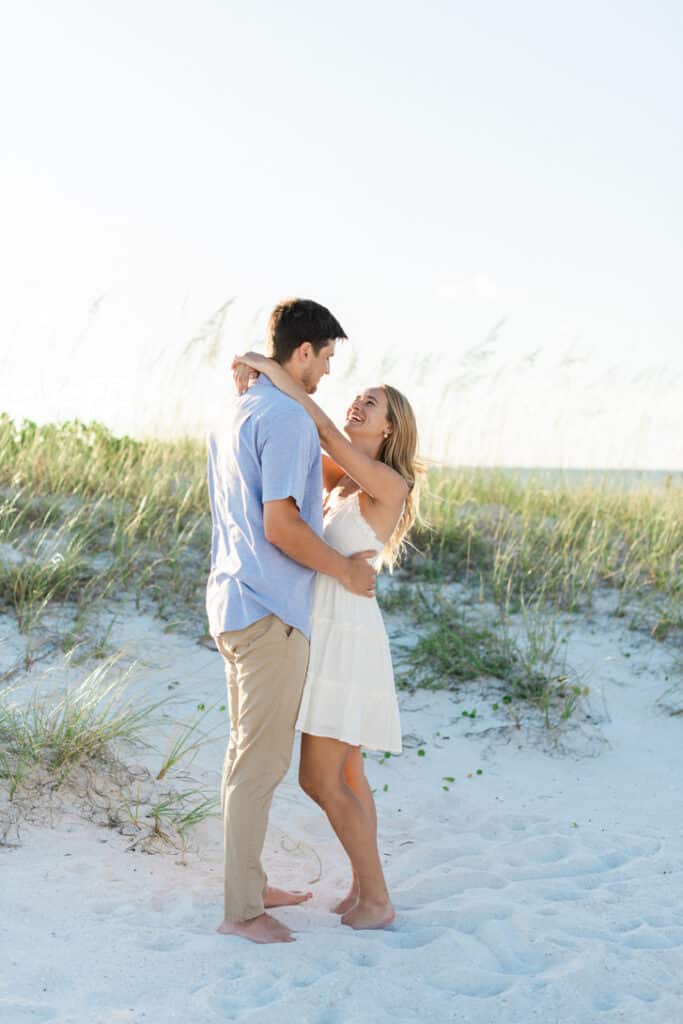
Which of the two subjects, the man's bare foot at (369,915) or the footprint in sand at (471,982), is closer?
the footprint in sand at (471,982)

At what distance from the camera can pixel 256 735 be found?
145 inches

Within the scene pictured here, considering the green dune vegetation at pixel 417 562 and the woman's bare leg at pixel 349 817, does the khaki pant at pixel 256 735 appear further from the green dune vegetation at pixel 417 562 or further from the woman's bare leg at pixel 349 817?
the green dune vegetation at pixel 417 562

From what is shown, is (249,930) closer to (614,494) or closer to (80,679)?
(80,679)

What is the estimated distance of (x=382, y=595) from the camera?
25.4ft

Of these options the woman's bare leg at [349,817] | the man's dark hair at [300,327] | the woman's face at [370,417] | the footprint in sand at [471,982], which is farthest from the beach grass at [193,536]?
the footprint in sand at [471,982]

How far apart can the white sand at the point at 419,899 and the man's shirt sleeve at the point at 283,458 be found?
1.50 m

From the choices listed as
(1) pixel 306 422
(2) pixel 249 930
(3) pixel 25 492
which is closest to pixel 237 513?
(1) pixel 306 422

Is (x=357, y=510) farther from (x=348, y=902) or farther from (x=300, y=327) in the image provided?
(x=348, y=902)

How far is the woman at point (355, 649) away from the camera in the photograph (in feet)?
12.6

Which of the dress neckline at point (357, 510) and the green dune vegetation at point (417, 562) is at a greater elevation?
the dress neckline at point (357, 510)

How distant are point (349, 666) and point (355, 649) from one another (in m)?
0.06

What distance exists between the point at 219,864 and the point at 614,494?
641 centimetres

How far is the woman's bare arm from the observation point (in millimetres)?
3707

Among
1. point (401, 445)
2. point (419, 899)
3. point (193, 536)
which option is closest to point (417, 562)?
point (193, 536)
